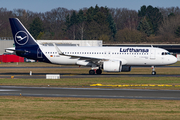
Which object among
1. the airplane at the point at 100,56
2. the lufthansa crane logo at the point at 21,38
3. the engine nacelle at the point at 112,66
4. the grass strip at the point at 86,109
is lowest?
the grass strip at the point at 86,109

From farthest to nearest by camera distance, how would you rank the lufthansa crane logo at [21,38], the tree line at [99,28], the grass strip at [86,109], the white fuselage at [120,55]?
the tree line at [99,28] → the lufthansa crane logo at [21,38] → the white fuselage at [120,55] → the grass strip at [86,109]

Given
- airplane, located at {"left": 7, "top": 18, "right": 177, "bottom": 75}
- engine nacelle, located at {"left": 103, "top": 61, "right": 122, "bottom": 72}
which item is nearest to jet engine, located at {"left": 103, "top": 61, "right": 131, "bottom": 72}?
engine nacelle, located at {"left": 103, "top": 61, "right": 122, "bottom": 72}

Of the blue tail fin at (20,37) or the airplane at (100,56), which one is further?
the blue tail fin at (20,37)

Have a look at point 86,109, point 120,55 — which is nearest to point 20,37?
point 120,55

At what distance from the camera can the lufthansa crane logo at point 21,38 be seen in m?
42.8

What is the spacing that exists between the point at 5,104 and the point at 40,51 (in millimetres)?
24261

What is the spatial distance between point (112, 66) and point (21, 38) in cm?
1427

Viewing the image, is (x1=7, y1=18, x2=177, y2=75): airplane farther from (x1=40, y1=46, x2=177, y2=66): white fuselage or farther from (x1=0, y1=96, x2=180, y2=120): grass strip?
(x1=0, y1=96, x2=180, y2=120): grass strip

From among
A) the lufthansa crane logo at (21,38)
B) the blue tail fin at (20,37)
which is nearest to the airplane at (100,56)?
the blue tail fin at (20,37)

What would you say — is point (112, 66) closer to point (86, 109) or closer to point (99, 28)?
point (86, 109)

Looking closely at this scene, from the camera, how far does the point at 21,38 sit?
140ft

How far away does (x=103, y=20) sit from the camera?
159 meters

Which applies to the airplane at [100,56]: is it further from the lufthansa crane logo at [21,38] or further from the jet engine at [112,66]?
the jet engine at [112,66]

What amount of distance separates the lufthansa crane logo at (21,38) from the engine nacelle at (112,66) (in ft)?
41.1
